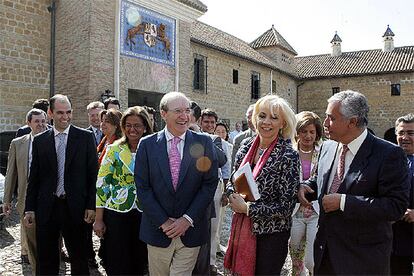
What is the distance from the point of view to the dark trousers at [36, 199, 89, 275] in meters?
3.88

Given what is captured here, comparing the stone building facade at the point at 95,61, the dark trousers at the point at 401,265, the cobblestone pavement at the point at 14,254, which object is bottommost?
the cobblestone pavement at the point at 14,254

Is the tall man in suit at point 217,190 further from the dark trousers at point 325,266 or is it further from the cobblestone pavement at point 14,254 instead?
the dark trousers at point 325,266

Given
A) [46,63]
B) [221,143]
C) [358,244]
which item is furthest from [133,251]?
[46,63]

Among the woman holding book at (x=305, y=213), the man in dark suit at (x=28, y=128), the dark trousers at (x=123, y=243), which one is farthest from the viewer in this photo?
the man in dark suit at (x=28, y=128)

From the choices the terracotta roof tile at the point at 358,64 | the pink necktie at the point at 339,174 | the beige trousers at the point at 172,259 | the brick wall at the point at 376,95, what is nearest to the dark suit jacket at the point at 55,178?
the beige trousers at the point at 172,259

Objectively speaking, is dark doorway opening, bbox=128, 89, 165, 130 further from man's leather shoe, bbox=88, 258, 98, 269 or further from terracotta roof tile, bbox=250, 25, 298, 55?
terracotta roof tile, bbox=250, 25, 298, 55

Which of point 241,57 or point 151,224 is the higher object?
point 241,57

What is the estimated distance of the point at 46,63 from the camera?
12.1 meters

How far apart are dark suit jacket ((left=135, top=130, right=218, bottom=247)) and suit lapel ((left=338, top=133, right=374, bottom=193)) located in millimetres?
1116

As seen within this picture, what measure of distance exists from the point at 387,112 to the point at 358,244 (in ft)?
100

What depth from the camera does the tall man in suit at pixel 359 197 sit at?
7.97 ft

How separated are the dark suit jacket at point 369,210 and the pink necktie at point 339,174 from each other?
0.19ft

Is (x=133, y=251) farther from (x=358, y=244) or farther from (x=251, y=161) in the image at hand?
(x=358, y=244)

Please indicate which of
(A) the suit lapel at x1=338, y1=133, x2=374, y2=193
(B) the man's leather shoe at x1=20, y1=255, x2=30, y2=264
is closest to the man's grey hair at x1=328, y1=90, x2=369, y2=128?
(A) the suit lapel at x1=338, y1=133, x2=374, y2=193
